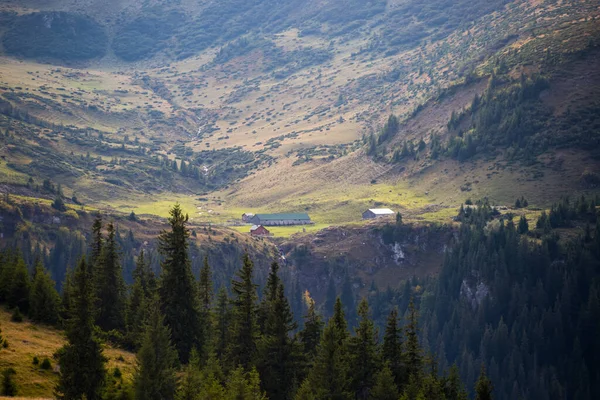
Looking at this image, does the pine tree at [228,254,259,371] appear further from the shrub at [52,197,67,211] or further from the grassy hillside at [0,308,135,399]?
the shrub at [52,197,67,211]

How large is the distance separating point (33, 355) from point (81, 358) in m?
6.36

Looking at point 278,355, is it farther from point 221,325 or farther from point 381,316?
point 381,316

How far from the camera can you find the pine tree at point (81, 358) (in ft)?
170

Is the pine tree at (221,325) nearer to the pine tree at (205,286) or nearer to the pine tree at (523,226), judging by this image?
the pine tree at (205,286)

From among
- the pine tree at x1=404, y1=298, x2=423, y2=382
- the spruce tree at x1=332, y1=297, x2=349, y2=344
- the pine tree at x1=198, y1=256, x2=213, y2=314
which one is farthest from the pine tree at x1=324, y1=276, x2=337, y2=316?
the pine tree at x1=404, y1=298, x2=423, y2=382

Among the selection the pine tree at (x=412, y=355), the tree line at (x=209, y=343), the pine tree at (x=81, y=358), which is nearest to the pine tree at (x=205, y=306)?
the tree line at (x=209, y=343)

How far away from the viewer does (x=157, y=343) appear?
56.9 metres

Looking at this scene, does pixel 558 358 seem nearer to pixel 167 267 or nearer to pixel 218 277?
pixel 218 277

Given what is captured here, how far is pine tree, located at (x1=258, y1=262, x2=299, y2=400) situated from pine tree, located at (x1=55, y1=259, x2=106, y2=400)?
51.7 feet

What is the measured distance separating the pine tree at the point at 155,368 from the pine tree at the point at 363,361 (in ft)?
51.4

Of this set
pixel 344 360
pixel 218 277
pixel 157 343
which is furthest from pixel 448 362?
pixel 157 343

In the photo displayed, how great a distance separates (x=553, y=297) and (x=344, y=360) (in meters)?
114

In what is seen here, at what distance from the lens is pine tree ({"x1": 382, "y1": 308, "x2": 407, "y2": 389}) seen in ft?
214

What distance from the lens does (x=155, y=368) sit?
53.8 metres
